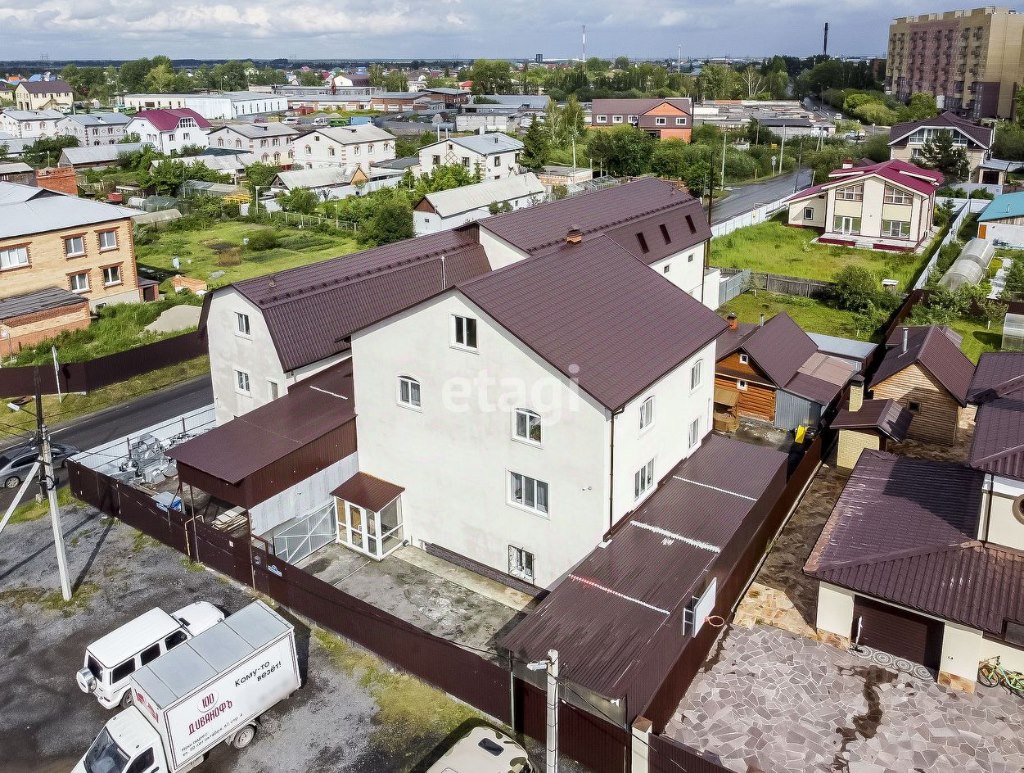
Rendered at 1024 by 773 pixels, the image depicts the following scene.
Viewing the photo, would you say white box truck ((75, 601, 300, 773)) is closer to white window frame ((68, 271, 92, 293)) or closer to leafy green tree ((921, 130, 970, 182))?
white window frame ((68, 271, 92, 293))

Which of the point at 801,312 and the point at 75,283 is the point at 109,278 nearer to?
the point at 75,283

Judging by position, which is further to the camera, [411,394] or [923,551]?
[411,394]

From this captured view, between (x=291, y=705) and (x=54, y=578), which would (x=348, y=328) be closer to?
(x=54, y=578)

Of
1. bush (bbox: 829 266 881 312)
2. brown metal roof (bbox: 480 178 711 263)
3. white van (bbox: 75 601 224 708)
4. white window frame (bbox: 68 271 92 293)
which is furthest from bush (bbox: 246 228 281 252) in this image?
white van (bbox: 75 601 224 708)

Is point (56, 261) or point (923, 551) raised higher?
point (56, 261)

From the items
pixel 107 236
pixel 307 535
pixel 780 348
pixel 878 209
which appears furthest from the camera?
pixel 878 209

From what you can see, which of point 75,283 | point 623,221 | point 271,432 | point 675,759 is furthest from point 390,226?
point 675,759

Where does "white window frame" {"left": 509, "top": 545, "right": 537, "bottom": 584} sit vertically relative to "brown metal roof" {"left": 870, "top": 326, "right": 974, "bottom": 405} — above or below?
below

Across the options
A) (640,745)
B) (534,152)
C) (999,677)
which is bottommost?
(999,677)
